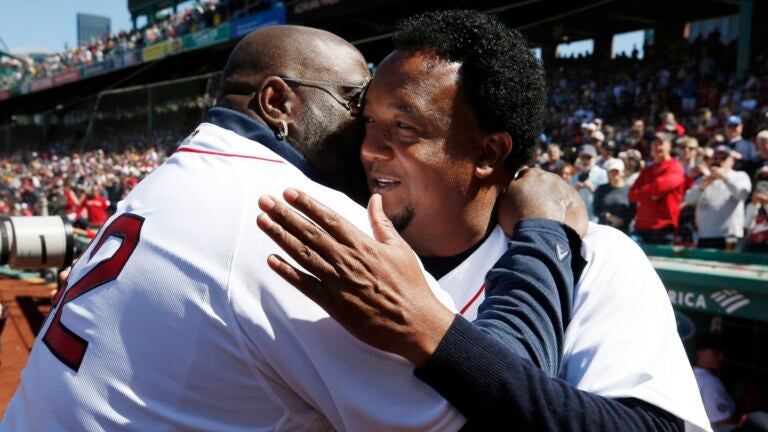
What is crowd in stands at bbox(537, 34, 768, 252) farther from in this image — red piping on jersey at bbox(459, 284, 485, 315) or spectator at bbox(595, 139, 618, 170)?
red piping on jersey at bbox(459, 284, 485, 315)

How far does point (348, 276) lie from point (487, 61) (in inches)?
32.0

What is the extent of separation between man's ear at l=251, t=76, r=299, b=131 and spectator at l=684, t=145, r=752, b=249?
5025 mm

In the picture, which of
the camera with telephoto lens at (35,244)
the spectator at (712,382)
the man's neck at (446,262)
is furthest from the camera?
the spectator at (712,382)

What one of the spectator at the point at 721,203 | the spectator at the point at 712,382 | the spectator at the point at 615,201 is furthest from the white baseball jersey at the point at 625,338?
the spectator at the point at 615,201

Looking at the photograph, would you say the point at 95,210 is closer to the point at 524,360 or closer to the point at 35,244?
the point at 35,244

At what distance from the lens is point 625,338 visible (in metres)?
1.38

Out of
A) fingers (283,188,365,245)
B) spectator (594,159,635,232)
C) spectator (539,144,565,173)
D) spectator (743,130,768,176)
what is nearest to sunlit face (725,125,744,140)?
spectator (743,130,768,176)

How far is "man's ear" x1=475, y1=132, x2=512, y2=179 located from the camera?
67.0 inches

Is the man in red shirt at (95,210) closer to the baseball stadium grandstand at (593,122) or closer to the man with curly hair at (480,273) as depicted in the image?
the baseball stadium grandstand at (593,122)

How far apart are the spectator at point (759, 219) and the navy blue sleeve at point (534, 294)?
4.49 metres

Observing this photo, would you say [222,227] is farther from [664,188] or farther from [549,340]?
[664,188]

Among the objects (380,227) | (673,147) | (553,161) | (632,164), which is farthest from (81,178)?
(380,227)

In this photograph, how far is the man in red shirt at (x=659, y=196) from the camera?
6082 mm

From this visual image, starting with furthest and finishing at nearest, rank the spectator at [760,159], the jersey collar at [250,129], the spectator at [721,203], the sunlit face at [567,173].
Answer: the sunlit face at [567,173] < the spectator at [760,159] < the spectator at [721,203] < the jersey collar at [250,129]
